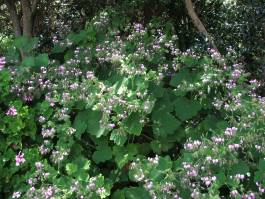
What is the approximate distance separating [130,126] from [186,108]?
1.87 feet

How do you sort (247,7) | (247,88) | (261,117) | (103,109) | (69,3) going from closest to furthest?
1. (261,117)
2. (103,109)
3. (247,88)
4. (247,7)
5. (69,3)

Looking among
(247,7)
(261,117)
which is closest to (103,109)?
(261,117)

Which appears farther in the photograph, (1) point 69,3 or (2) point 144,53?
(1) point 69,3

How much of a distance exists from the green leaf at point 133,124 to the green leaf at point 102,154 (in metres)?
0.30

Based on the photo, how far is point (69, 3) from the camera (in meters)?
6.85

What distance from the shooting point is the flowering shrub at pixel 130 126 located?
3.23 meters

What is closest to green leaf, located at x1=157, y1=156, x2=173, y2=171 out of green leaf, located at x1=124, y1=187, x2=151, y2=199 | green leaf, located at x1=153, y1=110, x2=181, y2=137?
green leaf, located at x1=124, y1=187, x2=151, y2=199

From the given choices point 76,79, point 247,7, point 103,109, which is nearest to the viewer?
point 103,109

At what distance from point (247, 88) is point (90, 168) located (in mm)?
1521

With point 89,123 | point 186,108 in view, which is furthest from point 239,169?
point 89,123

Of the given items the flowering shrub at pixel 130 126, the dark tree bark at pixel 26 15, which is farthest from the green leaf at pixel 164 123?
the dark tree bark at pixel 26 15

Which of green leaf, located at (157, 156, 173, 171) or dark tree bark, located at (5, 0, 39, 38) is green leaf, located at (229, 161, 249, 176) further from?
dark tree bark, located at (5, 0, 39, 38)

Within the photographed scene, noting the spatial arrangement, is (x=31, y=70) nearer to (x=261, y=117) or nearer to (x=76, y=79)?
(x=76, y=79)

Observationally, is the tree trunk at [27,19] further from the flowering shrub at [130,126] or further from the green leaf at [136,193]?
the green leaf at [136,193]
